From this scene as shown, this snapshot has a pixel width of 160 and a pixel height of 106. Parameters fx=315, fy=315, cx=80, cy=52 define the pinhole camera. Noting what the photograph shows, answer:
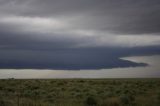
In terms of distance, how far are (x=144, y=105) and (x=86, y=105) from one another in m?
4.17

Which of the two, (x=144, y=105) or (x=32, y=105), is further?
(x=144, y=105)

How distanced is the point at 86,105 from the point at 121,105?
2.55 m

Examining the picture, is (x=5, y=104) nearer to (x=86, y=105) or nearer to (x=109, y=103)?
(x=86, y=105)

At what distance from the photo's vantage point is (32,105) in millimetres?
21094

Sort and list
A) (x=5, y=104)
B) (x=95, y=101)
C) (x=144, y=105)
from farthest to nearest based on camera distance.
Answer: (x=95, y=101) < (x=144, y=105) < (x=5, y=104)

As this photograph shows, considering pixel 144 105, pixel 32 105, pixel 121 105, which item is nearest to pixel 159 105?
pixel 144 105

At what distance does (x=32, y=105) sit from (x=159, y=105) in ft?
28.2

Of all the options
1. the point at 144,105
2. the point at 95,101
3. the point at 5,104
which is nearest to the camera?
the point at 5,104

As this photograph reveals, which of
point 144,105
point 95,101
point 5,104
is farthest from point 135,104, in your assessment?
point 5,104

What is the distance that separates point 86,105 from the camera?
23.0 meters

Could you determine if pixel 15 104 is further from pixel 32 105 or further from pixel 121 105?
pixel 121 105

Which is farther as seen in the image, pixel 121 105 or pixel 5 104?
pixel 121 105

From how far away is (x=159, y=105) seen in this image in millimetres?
21422

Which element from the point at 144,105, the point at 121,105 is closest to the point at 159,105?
the point at 144,105
